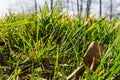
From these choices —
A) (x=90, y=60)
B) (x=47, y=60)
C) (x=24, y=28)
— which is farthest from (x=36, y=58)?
(x=24, y=28)

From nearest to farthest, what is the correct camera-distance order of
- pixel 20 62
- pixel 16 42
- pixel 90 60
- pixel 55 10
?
pixel 90 60 < pixel 20 62 < pixel 16 42 < pixel 55 10

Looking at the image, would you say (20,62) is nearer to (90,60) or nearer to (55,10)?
(90,60)

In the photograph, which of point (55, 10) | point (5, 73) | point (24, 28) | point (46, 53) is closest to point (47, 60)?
point (46, 53)

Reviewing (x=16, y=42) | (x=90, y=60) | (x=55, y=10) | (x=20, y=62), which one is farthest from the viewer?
(x=55, y=10)

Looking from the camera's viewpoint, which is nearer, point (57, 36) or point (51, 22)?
point (57, 36)

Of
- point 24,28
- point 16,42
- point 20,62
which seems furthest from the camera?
point 24,28

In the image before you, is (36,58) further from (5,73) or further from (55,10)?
(55,10)
